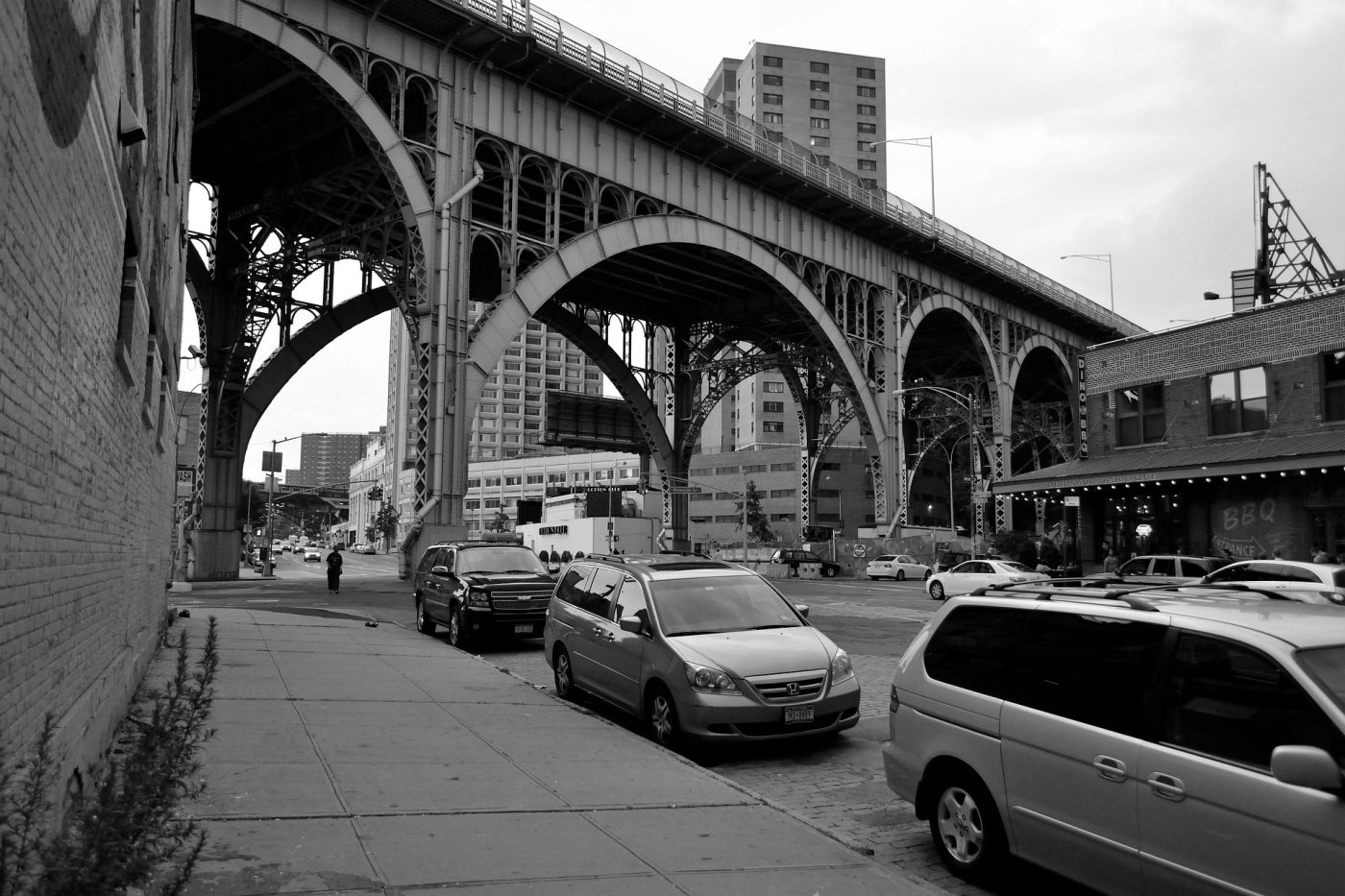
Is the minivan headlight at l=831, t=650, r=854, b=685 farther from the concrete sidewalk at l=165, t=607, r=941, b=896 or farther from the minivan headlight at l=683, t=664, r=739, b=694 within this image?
the concrete sidewalk at l=165, t=607, r=941, b=896

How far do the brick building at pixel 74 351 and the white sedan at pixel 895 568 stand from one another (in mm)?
40597

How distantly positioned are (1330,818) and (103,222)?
23.4 ft

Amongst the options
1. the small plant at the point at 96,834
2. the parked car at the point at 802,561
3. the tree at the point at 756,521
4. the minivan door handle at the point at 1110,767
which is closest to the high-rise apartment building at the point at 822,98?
the tree at the point at 756,521

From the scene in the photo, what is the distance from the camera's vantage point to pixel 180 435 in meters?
27.6

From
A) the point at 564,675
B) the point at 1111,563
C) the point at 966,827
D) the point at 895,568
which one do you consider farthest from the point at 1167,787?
the point at 895,568

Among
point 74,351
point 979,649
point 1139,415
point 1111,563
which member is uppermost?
point 1139,415

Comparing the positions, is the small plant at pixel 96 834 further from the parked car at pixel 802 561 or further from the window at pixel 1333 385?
the parked car at pixel 802 561

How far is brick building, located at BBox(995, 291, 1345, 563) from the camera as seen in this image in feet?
80.0

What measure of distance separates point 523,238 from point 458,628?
54.1ft

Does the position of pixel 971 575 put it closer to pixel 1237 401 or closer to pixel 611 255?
pixel 1237 401

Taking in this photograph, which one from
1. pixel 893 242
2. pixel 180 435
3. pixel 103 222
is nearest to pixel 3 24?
pixel 103 222

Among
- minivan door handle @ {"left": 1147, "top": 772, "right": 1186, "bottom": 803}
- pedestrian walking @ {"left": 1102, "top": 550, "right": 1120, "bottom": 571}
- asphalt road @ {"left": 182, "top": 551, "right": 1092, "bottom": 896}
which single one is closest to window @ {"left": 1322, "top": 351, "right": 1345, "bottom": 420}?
pedestrian walking @ {"left": 1102, "top": 550, "right": 1120, "bottom": 571}

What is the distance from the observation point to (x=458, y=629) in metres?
16.5

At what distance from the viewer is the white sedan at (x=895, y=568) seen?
155 ft
